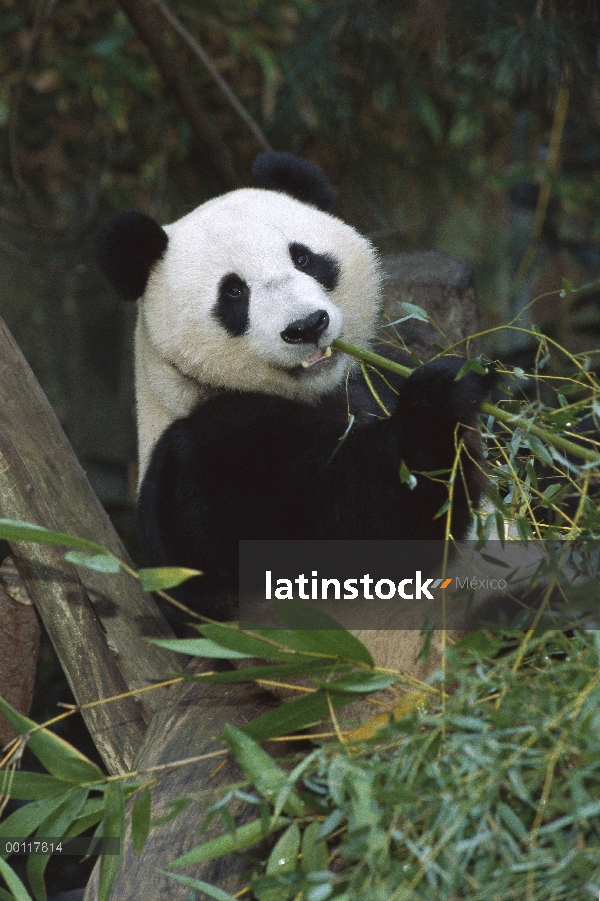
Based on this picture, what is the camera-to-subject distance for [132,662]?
218 cm

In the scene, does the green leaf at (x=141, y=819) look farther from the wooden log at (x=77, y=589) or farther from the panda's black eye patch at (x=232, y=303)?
the panda's black eye patch at (x=232, y=303)

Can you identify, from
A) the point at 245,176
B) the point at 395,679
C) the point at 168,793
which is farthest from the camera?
the point at 245,176

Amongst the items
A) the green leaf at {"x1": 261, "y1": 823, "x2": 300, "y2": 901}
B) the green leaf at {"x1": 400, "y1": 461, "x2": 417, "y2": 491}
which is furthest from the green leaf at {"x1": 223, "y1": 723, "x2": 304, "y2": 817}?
the green leaf at {"x1": 400, "y1": 461, "x2": 417, "y2": 491}

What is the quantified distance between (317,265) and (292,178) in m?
0.35

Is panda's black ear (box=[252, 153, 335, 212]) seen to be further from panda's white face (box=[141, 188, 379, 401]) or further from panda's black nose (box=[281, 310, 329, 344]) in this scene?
panda's black nose (box=[281, 310, 329, 344])

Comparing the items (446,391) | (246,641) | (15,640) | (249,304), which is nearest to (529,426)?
(446,391)

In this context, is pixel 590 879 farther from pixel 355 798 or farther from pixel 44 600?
pixel 44 600

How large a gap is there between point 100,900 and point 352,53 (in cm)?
337

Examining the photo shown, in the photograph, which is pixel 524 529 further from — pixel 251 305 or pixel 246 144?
pixel 246 144

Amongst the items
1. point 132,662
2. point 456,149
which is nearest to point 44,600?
point 132,662

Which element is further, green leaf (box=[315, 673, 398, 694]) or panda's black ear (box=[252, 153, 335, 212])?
panda's black ear (box=[252, 153, 335, 212])

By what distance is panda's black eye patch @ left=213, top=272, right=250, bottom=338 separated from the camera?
2025 mm

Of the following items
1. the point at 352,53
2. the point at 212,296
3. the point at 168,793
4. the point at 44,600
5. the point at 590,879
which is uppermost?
the point at 352,53

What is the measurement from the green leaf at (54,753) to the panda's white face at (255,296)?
0.88 metres
